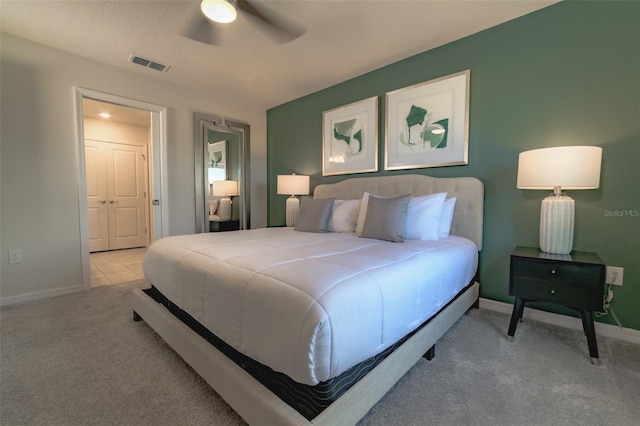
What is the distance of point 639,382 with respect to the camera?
4.67 ft

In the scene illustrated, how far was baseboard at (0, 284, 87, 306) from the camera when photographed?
2.50 m

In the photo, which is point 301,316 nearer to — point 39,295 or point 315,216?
point 315,216

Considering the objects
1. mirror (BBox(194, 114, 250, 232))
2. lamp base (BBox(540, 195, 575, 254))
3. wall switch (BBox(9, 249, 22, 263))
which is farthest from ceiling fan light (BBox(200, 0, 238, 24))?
wall switch (BBox(9, 249, 22, 263))

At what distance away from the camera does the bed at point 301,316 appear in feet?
2.99

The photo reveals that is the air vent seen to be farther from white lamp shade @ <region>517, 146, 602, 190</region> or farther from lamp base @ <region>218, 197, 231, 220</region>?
white lamp shade @ <region>517, 146, 602, 190</region>

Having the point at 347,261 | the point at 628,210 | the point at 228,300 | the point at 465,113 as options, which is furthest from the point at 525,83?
the point at 228,300

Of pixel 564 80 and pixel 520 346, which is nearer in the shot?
pixel 520 346

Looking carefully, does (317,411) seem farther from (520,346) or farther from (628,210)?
(628,210)

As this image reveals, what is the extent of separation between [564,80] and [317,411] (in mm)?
2815

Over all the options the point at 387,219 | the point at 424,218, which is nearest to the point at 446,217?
the point at 424,218

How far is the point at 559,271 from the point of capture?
1724 mm

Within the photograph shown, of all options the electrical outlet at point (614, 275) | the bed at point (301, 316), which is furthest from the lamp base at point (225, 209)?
the electrical outlet at point (614, 275)

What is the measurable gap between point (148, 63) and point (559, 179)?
404cm

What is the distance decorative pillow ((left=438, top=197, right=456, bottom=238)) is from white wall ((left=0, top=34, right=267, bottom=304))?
3743mm
